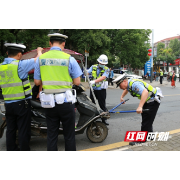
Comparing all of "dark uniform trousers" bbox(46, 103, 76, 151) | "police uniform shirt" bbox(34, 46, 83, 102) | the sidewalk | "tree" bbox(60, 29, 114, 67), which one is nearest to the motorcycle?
the sidewalk

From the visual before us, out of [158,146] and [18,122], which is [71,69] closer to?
[18,122]

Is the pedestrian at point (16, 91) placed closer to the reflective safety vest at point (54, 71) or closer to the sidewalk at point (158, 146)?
the reflective safety vest at point (54, 71)

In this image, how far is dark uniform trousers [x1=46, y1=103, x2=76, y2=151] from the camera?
2.51 metres

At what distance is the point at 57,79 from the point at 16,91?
0.81 meters

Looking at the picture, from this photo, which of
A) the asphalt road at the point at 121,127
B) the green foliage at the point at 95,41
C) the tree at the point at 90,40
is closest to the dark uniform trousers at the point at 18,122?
the asphalt road at the point at 121,127

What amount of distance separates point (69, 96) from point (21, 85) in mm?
866

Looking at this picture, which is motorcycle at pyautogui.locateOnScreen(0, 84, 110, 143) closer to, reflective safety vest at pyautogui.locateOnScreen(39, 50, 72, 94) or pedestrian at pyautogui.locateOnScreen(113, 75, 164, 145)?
pedestrian at pyautogui.locateOnScreen(113, 75, 164, 145)

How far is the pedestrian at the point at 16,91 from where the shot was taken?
276cm

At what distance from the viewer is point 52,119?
257 centimetres

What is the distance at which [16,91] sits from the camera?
2801mm

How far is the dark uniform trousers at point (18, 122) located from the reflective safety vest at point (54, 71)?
0.66 m

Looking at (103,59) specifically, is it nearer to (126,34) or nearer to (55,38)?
(55,38)

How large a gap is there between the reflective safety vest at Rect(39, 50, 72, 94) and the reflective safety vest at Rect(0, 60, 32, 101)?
56cm

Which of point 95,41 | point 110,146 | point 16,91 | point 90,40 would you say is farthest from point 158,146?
point 95,41
